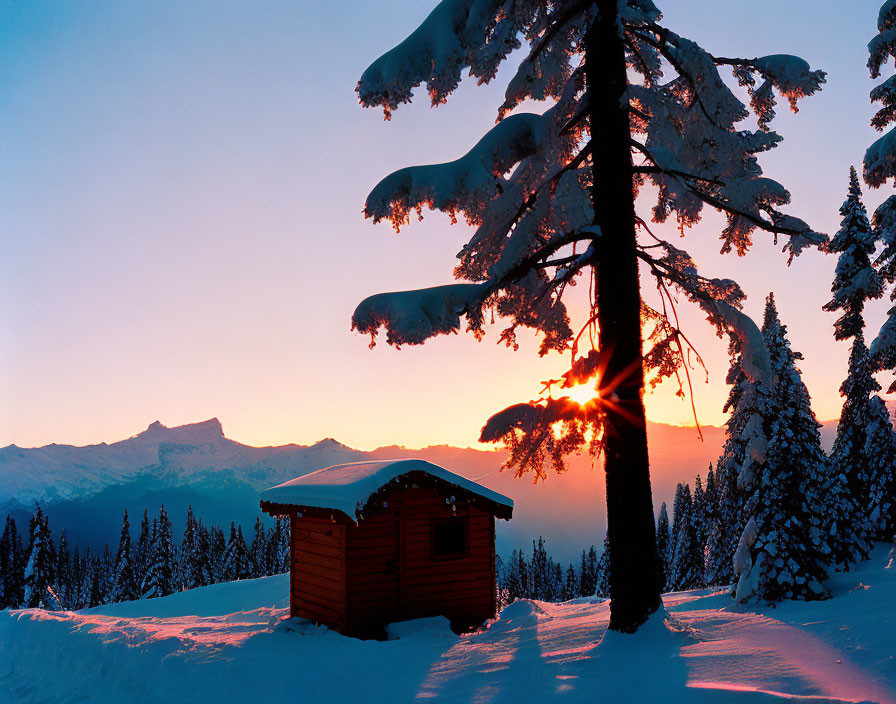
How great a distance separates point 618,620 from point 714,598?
8838 mm

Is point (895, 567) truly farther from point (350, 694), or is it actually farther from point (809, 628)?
point (350, 694)

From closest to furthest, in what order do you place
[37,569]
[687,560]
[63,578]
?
[687,560] < [37,569] < [63,578]

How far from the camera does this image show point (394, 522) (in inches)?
595

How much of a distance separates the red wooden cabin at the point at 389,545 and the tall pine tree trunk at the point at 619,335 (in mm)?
6825

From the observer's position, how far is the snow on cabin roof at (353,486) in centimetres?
1393

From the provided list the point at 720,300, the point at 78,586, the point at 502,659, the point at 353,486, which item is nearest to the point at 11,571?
the point at 78,586

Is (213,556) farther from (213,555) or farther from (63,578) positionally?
(63,578)

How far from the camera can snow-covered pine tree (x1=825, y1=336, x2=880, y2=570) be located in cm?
2097

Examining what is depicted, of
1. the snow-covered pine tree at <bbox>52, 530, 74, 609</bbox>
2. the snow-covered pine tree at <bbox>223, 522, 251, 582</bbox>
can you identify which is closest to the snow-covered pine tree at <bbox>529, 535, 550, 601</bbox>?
the snow-covered pine tree at <bbox>223, 522, 251, 582</bbox>

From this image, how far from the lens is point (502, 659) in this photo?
8750 millimetres

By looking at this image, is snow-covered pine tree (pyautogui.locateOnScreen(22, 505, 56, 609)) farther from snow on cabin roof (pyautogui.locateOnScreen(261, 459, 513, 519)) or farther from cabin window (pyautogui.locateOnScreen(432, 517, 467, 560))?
cabin window (pyautogui.locateOnScreen(432, 517, 467, 560))

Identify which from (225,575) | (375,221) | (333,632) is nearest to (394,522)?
(333,632)

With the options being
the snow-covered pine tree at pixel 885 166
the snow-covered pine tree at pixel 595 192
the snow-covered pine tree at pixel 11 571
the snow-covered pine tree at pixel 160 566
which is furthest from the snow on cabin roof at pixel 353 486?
the snow-covered pine tree at pixel 11 571

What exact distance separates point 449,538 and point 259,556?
79808 mm
